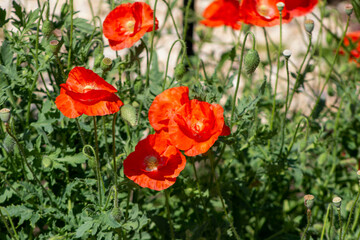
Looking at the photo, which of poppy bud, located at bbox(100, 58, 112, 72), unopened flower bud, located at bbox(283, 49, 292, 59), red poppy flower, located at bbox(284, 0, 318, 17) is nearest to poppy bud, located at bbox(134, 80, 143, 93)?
poppy bud, located at bbox(100, 58, 112, 72)

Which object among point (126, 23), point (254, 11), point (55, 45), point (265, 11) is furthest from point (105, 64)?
point (265, 11)

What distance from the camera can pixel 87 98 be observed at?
1.38 m

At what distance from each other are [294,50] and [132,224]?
110 inches

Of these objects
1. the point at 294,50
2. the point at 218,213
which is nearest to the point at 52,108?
the point at 218,213

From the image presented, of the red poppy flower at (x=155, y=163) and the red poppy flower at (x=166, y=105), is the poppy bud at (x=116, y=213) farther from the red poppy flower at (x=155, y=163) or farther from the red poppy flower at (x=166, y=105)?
the red poppy flower at (x=166, y=105)

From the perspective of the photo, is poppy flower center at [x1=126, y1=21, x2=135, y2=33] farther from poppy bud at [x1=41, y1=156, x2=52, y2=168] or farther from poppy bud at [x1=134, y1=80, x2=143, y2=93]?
poppy bud at [x1=41, y1=156, x2=52, y2=168]

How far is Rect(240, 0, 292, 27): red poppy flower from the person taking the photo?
1.97 metres

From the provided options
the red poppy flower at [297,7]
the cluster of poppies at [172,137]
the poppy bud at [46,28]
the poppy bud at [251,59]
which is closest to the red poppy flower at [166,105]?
the cluster of poppies at [172,137]

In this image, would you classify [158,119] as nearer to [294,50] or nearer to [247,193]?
[247,193]

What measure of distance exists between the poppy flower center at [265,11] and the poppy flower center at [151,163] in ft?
2.76

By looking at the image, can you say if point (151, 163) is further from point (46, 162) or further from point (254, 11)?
point (254, 11)

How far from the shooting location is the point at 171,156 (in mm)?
1562

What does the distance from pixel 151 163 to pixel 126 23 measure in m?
0.51

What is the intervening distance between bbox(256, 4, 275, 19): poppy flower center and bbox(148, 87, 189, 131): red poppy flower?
72 cm
